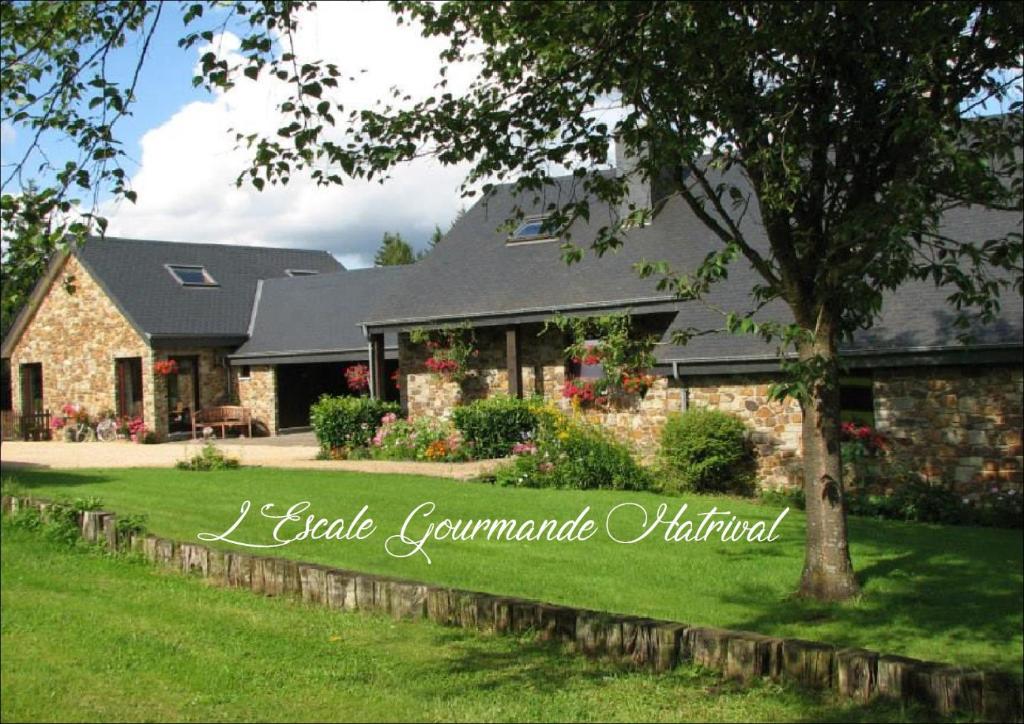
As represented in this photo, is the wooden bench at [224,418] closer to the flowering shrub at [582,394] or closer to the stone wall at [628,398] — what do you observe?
the stone wall at [628,398]

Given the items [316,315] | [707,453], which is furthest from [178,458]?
[707,453]

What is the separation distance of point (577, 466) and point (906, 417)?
445cm

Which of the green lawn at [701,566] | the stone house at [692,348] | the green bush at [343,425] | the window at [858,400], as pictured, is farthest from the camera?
the green bush at [343,425]

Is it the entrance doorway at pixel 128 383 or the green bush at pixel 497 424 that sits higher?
the entrance doorway at pixel 128 383

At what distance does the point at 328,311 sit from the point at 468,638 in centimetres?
2200

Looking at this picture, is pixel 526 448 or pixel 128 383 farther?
pixel 128 383

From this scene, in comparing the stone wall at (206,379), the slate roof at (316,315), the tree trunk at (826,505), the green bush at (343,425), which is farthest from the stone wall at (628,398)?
the stone wall at (206,379)

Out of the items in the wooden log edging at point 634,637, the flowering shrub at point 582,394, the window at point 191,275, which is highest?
the window at point 191,275

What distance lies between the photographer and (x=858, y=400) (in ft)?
44.4

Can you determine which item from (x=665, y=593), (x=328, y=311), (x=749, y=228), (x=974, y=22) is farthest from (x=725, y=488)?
(x=328, y=311)

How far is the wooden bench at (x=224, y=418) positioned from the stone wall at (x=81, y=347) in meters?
1.16

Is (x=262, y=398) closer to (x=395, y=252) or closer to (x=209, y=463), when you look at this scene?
(x=209, y=463)

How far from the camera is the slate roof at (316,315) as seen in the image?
2497cm

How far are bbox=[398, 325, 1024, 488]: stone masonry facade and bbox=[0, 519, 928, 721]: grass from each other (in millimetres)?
4933
